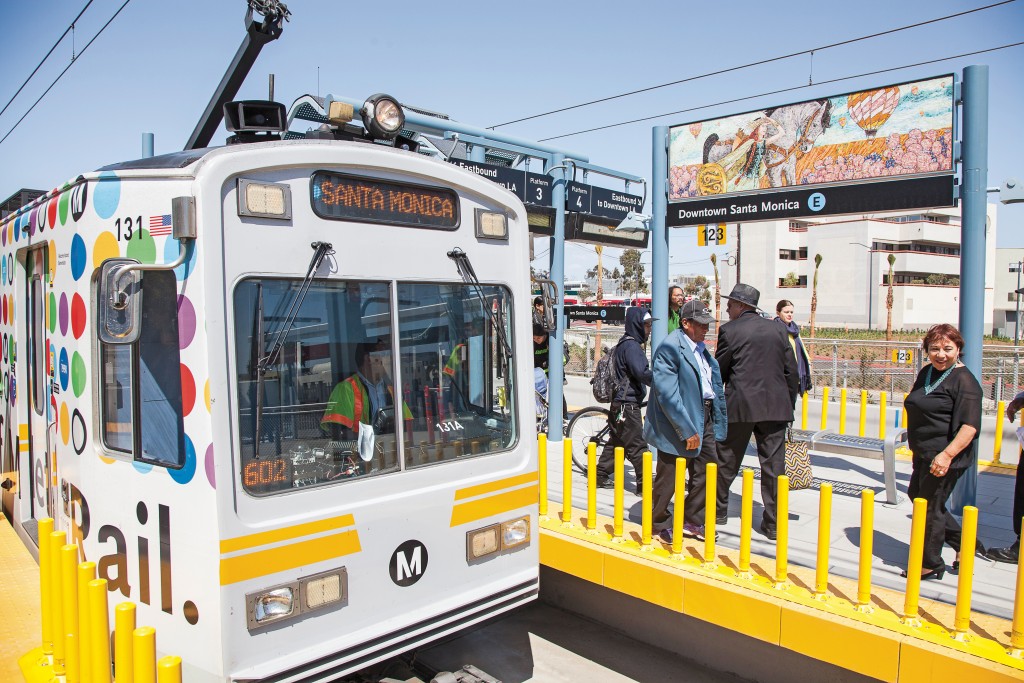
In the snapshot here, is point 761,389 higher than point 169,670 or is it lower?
higher

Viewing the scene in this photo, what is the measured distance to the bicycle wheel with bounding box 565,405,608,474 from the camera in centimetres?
823

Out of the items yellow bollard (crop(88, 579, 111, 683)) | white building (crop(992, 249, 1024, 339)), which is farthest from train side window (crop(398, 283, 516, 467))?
white building (crop(992, 249, 1024, 339))

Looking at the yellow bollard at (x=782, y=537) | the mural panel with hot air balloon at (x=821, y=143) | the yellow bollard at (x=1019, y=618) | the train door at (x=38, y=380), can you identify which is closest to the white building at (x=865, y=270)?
the mural panel with hot air balloon at (x=821, y=143)

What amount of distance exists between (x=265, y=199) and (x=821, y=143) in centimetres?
561

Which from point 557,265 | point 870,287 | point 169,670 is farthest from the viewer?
point 870,287

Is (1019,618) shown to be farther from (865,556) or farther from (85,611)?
(85,611)

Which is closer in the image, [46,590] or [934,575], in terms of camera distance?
[46,590]

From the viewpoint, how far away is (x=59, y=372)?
4.09 metres

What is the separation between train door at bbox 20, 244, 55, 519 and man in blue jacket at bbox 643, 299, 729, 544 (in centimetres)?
395

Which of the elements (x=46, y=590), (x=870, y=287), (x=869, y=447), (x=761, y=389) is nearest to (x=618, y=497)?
(x=761, y=389)

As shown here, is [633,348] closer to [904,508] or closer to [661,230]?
[661,230]

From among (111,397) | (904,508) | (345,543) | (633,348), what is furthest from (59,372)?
(904,508)

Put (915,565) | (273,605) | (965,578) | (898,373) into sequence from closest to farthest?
(273,605) < (965,578) < (915,565) < (898,373)

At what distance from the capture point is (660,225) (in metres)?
8.21
